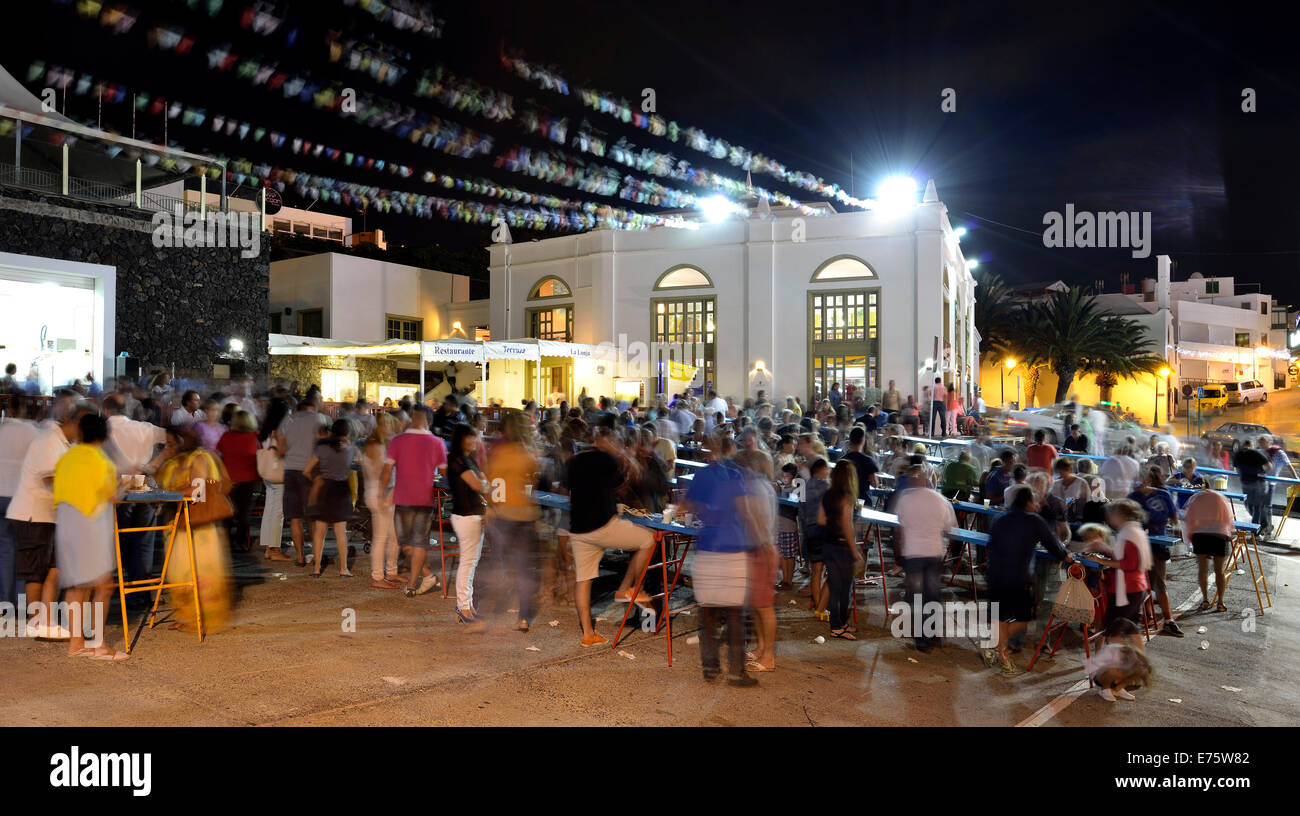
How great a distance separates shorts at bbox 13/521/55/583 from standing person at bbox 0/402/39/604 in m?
0.15

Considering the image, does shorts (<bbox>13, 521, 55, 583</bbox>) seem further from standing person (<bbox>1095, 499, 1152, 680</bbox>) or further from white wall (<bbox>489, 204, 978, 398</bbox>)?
white wall (<bbox>489, 204, 978, 398</bbox>)

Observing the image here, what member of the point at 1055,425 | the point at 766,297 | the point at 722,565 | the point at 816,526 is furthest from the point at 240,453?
the point at 766,297

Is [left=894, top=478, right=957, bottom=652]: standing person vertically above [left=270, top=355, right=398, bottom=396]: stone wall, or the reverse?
[left=270, top=355, right=398, bottom=396]: stone wall

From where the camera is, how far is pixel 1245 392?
48438 millimetres

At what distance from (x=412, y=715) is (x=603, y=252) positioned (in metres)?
23.6

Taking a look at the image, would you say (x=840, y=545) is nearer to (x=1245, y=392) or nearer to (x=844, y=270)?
(x=844, y=270)

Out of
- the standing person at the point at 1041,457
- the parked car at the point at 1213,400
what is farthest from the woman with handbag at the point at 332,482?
the parked car at the point at 1213,400

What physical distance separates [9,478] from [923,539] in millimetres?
7140

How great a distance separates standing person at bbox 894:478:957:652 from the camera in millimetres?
6723

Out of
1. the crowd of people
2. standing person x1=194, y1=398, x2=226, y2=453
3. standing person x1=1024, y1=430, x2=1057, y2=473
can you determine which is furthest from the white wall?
standing person x1=194, y1=398, x2=226, y2=453

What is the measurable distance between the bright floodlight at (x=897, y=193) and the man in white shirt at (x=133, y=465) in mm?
21679

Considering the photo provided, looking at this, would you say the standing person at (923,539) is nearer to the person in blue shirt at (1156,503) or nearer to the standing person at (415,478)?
the person in blue shirt at (1156,503)

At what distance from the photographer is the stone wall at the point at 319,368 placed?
26.1m

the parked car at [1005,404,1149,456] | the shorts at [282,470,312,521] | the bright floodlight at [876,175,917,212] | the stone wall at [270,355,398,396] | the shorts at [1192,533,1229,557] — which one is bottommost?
the shorts at [1192,533,1229,557]
